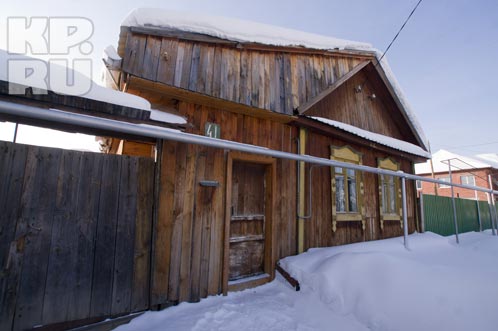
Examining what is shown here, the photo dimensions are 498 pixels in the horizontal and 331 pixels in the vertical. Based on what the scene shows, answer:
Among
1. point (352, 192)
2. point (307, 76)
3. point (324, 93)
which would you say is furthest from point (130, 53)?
point (352, 192)

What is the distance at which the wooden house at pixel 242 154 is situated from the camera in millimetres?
3240

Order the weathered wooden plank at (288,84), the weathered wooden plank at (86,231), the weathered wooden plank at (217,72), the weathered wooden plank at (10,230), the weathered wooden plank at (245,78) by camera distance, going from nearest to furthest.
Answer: the weathered wooden plank at (10,230)
the weathered wooden plank at (86,231)
the weathered wooden plank at (217,72)
the weathered wooden plank at (245,78)
the weathered wooden plank at (288,84)

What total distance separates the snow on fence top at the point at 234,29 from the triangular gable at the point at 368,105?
0.76m

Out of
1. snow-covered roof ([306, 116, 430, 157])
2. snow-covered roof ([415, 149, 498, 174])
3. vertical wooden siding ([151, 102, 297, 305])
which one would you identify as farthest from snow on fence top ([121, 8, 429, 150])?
snow-covered roof ([415, 149, 498, 174])

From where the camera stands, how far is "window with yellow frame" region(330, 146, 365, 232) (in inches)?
213

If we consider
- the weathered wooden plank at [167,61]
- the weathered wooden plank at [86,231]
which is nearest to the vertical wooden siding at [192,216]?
the weathered wooden plank at [167,61]

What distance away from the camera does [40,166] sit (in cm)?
239

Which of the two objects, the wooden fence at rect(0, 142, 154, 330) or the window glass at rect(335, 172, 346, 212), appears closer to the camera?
the wooden fence at rect(0, 142, 154, 330)

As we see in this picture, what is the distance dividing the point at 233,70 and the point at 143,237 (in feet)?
9.53

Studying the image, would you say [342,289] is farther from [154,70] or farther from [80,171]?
[154,70]

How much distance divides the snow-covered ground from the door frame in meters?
0.20

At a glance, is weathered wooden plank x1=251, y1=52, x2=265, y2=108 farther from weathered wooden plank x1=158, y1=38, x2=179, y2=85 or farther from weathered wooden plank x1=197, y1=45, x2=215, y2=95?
weathered wooden plank x1=158, y1=38, x2=179, y2=85

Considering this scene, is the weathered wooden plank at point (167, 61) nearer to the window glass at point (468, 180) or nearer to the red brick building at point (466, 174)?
the red brick building at point (466, 174)

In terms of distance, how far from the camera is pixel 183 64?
3514 millimetres
